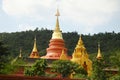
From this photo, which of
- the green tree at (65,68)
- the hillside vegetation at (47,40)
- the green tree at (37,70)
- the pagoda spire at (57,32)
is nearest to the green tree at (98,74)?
the green tree at (37,70)

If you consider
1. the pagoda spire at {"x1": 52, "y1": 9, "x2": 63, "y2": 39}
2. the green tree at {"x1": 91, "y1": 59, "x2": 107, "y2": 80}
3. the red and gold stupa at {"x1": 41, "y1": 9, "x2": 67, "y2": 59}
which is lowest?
the green tree at {"x1": 91, "y1": 59, "x2": 107, "y2": 80}

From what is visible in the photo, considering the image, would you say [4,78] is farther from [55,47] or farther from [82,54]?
[55,47]

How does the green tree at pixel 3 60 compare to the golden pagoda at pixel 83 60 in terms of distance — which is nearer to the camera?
the green tree at pixel 3 60

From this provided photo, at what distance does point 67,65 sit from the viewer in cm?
4775

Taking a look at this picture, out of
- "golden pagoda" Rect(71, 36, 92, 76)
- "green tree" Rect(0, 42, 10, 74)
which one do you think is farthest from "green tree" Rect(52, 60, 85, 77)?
"green tree" Rect(0, 42, 10, 74)

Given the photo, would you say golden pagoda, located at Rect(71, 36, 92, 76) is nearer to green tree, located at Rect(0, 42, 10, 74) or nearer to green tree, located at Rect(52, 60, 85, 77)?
green tree, located at Rect(52, 60, 85, 77)

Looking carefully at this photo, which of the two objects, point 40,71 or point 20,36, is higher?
point 20,36

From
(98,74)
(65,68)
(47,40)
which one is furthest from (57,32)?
(47,40)

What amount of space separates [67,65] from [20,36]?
235ft

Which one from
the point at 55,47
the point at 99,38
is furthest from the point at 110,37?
the point at 55,47

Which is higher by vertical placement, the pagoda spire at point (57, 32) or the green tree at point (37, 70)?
the pagoda spire at point (57, 32)

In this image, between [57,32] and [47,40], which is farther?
→ [47,40]

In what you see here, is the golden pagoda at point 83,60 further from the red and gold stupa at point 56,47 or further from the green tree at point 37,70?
the green tree at point 37,70

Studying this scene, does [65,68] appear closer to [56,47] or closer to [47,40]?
[56,47]
